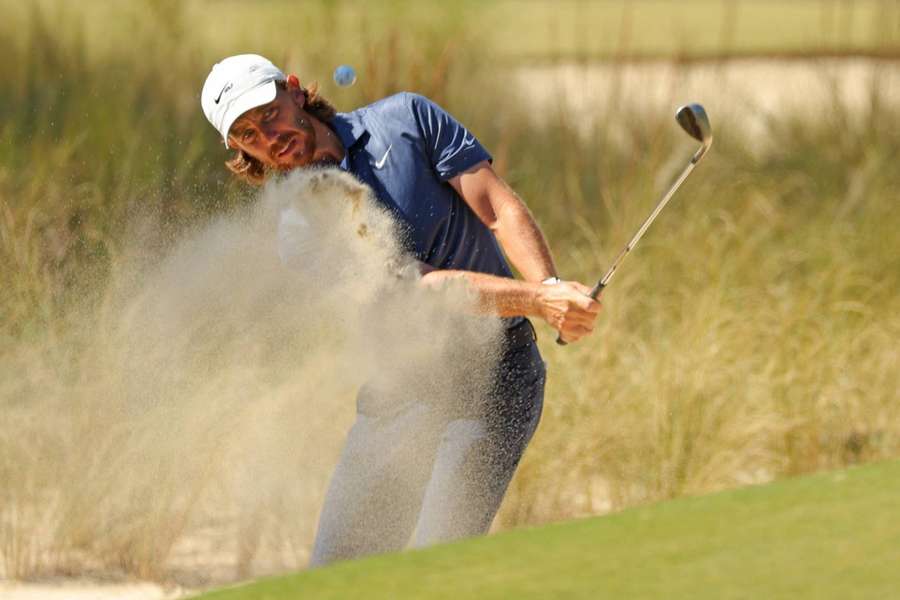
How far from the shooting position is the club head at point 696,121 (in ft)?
11.3

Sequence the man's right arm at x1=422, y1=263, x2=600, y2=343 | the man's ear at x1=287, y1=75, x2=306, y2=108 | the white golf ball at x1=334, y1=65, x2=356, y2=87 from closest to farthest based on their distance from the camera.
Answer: the man's right arm at x1=422, y1=263, x2=600, y2=343
the man's ear at x1=287, y1=75, x2=306, y2=108
the white golf ball at x1=334, y1=65, x2=356, y2=87

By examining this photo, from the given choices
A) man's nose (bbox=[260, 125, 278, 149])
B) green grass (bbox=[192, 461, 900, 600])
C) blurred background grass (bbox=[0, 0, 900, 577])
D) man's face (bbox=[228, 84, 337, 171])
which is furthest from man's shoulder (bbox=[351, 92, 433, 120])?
blurred background grass (bbox=[0, 0, 900, 577])

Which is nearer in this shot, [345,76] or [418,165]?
[418,165]

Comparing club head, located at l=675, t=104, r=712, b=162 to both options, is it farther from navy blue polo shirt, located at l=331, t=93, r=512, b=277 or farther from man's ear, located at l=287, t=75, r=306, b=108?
man's ear, located at l=287, t=75, r=306, b=108

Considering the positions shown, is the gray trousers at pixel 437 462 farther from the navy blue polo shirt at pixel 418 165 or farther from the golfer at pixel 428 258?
the navy blue polo shirt at pixel 418 165

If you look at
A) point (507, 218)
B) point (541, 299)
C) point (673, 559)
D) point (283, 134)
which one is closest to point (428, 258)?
point (507, 218)

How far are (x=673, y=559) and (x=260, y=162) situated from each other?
1.38 meters

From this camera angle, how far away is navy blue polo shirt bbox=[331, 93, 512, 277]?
318 cm

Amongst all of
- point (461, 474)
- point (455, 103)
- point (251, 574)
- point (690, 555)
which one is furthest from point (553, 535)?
point (455, 103)

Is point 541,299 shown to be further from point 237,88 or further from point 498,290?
point 237,88

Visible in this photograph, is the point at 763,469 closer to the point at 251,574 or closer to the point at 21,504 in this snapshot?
the point at 251,574

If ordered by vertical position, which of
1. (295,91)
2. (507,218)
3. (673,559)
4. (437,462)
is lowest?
(437,462)

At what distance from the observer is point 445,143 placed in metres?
3.21

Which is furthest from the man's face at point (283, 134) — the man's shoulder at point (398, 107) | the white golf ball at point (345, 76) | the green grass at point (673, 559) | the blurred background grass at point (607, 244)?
the blurred background grass at point (607, 244)
